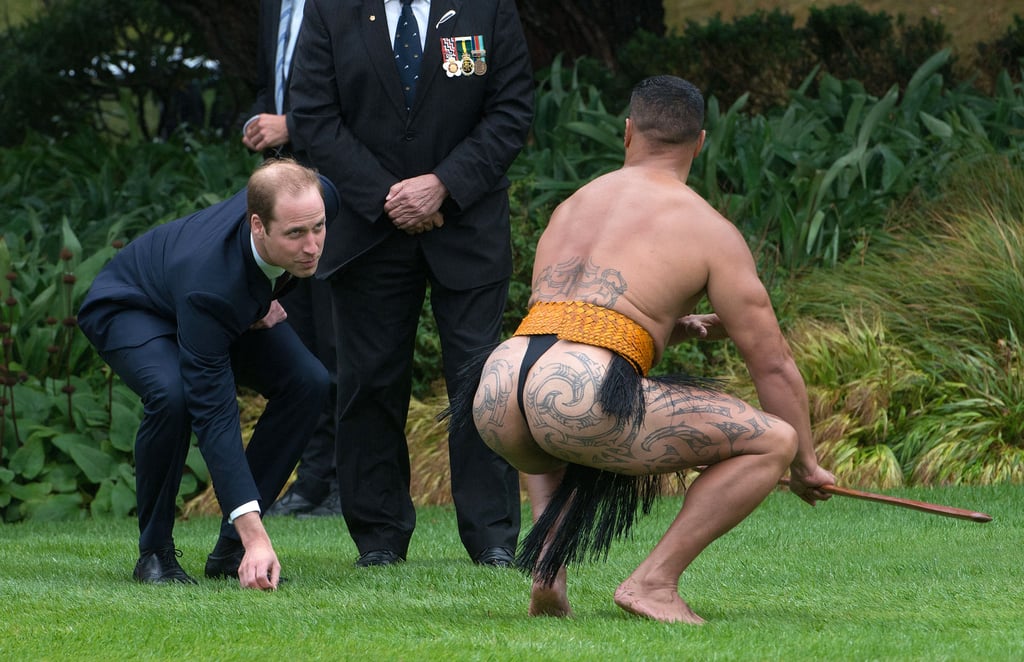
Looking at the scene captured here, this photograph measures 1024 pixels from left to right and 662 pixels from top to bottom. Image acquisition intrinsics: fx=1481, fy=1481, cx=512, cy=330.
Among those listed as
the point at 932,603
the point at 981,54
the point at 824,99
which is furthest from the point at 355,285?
the point at 981,54

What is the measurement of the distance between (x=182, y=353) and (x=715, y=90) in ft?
22.3

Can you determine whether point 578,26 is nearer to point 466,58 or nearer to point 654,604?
point 466,58

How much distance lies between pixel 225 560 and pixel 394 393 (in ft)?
2.71

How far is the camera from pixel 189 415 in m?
4.43

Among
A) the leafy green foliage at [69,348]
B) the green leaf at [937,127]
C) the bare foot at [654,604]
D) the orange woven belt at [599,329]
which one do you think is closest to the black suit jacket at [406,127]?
the orange woven belt at [599,329]

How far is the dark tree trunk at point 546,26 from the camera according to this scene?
10.4 metres

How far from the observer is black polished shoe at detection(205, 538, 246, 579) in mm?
4660

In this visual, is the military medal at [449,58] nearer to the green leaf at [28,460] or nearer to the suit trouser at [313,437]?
the suit trouser at [313,437]

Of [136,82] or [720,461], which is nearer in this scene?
[720,461]

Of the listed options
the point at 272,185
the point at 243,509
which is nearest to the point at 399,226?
the point at 272,185

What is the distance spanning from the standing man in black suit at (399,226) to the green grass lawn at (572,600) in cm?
27

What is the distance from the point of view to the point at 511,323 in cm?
764

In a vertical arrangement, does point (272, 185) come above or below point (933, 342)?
above

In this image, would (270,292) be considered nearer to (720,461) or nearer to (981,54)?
(720,461)
